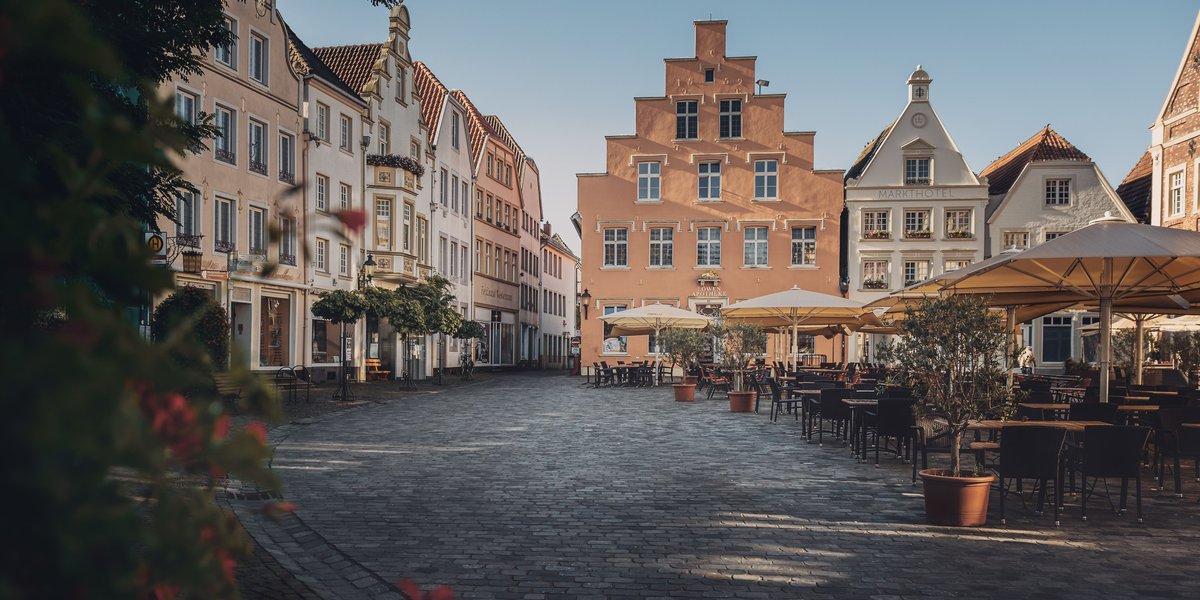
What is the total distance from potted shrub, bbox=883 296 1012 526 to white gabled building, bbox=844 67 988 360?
1366 inches

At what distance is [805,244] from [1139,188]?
17116 mm

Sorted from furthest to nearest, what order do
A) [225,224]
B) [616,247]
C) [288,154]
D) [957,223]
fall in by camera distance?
1. [616,247]
2. [957,223]
3. [288,154]
4. [225,224]

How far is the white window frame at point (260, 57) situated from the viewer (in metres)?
29.0

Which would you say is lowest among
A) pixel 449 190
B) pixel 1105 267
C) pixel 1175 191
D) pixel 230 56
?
pixel 1105 267

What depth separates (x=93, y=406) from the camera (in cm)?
105

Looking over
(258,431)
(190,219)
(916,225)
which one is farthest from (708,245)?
(258,431)

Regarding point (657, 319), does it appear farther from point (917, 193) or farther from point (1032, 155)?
point (1032, 155)

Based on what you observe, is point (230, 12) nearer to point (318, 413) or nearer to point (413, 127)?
point (413, 127)

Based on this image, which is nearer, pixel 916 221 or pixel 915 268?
pixel 916 221

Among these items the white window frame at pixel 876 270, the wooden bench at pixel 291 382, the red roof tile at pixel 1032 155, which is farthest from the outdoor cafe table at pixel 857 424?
the red roof tile at pixel 1032 155

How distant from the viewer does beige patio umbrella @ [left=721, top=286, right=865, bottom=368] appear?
75.8ft

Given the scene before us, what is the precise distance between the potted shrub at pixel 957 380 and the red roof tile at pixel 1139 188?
1582 inches

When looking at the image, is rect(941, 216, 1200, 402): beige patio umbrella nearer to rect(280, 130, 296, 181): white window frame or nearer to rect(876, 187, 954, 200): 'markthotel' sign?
rect(280, 130, 296, 181): white window frame

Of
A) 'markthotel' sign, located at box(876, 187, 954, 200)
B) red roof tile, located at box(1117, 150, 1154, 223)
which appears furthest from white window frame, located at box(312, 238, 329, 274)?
red roof tile, located at box(1117, 150, 1154, 223)
